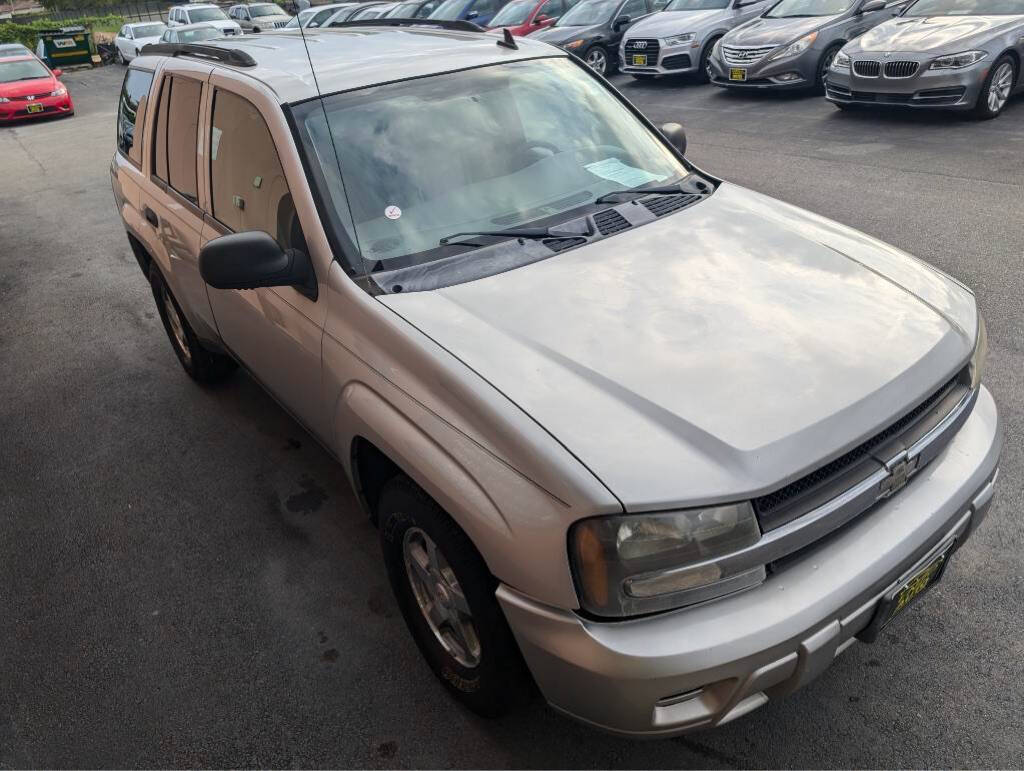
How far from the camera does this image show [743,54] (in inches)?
442

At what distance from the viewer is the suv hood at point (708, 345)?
193 cm

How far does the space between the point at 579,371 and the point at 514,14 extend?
15470 mm

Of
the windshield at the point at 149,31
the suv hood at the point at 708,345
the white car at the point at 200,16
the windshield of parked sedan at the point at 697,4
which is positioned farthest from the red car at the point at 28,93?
the suv hood at the point at 708,345

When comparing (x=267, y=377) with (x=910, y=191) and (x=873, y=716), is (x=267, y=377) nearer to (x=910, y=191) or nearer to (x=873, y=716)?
(x=873, y=716)

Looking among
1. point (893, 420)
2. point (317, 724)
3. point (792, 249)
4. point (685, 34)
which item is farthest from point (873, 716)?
point (685, 34)

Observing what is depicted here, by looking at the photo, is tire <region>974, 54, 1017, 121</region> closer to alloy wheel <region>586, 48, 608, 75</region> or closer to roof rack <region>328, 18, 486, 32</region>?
roof rack <region>328, 18, 486, 32</region>

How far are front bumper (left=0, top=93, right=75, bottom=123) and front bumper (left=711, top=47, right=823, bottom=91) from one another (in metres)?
13.5

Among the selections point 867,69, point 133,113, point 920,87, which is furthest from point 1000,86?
point 133,113

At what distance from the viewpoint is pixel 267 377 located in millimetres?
3473

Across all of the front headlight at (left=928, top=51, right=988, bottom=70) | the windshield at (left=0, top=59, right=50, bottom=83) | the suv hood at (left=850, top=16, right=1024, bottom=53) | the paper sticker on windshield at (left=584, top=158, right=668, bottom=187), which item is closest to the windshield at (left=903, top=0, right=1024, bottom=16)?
the suv hood at (left=850, top=16, right=1024, bottom=53)

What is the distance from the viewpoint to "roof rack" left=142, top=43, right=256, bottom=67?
11.3 feet

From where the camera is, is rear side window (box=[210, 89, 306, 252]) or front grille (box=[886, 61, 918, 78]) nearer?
rear side window (box=[210, 89, 306, 252])

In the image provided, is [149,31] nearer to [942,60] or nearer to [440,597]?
[942,60]

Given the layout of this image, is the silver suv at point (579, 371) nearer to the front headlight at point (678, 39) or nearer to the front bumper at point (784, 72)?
the front bumper at point (784, 72)
